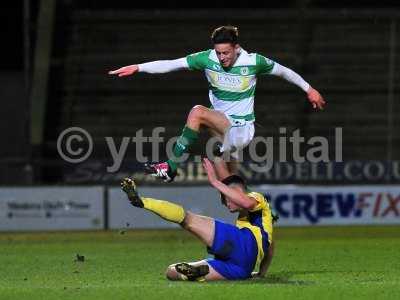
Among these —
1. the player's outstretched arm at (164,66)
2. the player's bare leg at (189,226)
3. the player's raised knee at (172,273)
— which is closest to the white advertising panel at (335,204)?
the player's outstretched arm at (164,66)

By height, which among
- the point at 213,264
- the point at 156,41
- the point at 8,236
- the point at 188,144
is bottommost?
the point at 8,236

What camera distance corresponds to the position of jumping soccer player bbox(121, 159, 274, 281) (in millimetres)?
9648

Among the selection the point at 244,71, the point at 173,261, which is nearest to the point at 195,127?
the point at 244,71

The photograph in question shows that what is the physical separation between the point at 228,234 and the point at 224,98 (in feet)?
5.91

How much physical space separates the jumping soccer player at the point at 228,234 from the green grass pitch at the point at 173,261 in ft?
0.63

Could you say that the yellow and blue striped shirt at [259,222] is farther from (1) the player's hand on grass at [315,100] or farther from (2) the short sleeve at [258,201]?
(1) the player's hand on grass at [315,100]

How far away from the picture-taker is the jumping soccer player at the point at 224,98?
10.7 metres

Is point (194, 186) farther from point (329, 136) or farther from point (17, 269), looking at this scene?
point (17, 269)

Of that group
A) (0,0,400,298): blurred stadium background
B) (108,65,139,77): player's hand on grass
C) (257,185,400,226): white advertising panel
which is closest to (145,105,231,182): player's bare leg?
(108,65,139,77): player's hand on grass

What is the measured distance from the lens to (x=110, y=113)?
23.8 meters

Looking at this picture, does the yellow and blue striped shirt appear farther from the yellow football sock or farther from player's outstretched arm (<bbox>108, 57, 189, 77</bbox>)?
player's outstretched arm (<bbox>108, 57, 189, 77</bbox>)

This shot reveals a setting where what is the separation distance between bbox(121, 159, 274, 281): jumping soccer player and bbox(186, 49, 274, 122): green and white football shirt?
1.12 meters

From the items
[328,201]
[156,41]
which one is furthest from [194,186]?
[156,41]

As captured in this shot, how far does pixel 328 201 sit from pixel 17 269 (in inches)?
335
